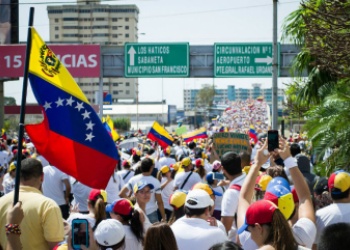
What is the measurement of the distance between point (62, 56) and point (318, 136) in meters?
15.1

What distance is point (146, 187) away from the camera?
27.6 ft

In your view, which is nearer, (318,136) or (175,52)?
(318,136)

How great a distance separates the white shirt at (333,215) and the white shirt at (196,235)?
3.11ft

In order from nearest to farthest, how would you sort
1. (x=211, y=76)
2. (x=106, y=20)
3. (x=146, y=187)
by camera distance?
(x=146, y=187) → (x=211, y=76) → (x=106, y=20)

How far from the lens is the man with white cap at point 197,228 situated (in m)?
5.69

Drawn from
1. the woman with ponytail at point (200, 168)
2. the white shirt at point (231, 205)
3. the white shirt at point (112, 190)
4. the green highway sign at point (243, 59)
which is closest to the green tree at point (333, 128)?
the woman with ponytail at point (200, 168)

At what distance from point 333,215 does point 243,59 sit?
2055 centimetres

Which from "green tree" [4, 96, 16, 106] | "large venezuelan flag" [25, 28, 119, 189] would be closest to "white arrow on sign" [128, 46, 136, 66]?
"large venezuelan flag" [25, 28, 119, 189]

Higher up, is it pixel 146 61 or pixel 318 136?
pixel 146 61

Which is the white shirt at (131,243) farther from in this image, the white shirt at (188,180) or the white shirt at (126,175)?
the white shirt at (126,175)

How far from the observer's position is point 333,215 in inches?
242

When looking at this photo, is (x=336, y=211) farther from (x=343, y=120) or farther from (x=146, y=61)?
(x=146, y=61)

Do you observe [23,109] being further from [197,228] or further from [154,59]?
[154,59]

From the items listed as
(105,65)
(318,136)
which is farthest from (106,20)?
(318,136)
